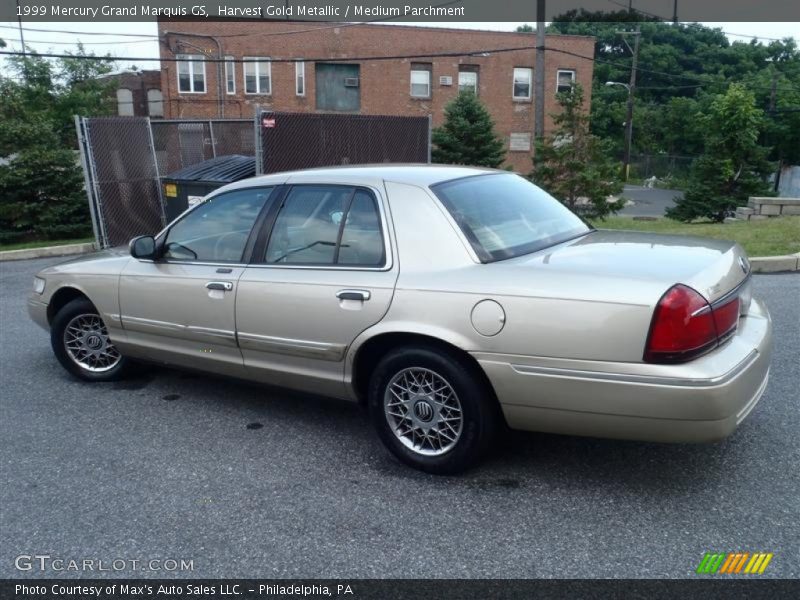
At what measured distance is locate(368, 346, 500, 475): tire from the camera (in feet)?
11.8

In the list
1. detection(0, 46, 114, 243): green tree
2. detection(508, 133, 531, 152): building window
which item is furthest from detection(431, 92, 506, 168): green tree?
detection(508, 133, 531, 152): building window

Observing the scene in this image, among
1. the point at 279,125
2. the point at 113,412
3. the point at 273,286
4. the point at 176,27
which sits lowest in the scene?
the point at 113,412

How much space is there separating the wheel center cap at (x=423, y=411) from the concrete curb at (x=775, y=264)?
7337 millimetres

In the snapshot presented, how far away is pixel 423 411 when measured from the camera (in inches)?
149

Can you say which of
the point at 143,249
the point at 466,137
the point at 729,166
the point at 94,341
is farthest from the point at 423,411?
the point at 729,166

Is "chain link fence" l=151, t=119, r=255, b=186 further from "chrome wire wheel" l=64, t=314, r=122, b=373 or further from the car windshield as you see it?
the car windshield

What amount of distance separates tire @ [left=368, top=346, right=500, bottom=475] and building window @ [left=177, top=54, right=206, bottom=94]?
35.4 metres

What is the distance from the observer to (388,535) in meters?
3.26

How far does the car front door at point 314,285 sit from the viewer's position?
3941 mm

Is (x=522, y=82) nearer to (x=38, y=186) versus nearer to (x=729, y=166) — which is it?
(x=729, y=166)

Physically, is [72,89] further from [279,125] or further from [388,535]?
[388,535]

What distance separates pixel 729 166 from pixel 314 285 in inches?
897

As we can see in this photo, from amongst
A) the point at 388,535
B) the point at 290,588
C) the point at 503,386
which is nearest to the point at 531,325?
the point at 503,386

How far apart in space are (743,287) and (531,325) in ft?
4.08
